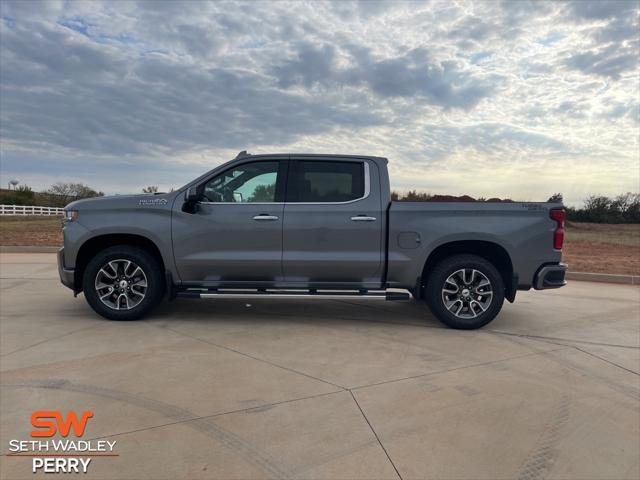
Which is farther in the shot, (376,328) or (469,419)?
(376,328)

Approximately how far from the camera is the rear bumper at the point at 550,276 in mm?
5371

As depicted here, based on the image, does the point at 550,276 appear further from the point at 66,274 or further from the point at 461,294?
the point at 66,274

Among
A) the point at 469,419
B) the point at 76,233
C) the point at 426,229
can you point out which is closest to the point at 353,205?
the point at 426,229

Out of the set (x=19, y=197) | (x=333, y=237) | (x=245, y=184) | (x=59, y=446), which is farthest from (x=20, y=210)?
(x=59, y=446)

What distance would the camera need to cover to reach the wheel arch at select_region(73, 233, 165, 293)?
5.58 metres

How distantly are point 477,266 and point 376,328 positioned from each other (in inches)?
54.8

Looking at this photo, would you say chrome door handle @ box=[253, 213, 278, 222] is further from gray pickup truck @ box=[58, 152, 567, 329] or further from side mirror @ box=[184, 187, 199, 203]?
side mirror @ box=[184, 187, 199, 203]

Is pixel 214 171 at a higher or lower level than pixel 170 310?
higher

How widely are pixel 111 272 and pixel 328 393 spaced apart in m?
3.35

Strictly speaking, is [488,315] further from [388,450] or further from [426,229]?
[388,450]

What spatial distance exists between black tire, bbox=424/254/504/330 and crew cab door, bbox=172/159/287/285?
187 cm

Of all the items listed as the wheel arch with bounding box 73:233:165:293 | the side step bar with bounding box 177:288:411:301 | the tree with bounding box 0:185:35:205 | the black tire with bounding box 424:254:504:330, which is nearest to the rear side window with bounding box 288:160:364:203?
the side step bar with bounding box 177:288:411:301

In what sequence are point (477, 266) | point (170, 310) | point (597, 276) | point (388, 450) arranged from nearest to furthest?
point (388, 450), point (477, 266), point (170, 310), point (597, 276)

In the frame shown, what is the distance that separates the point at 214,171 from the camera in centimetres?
558
